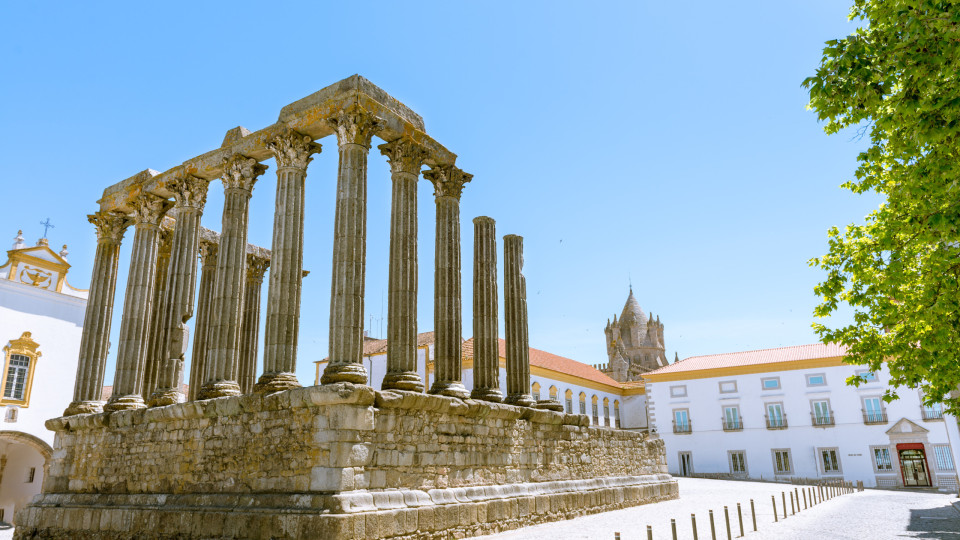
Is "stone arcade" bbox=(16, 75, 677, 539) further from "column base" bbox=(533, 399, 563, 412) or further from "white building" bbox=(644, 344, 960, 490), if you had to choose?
"white building" bbox=(644, 344, 960, 490)

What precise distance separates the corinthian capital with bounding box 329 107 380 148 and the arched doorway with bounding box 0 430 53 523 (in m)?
18.0

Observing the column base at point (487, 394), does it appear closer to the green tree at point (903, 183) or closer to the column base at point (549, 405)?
the column base at point (549, 405)

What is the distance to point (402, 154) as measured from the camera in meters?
12.3

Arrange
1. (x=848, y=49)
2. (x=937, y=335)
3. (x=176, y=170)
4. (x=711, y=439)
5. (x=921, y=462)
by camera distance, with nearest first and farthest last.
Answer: (x=848, y=49) < (x=937, y=335) < (x=176, y=170) < (x=921, y=462) < (x=711, y=439)

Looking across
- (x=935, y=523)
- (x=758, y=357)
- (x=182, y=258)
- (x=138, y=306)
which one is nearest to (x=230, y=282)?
(x=182, y=258)

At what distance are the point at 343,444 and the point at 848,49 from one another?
7.79 metres

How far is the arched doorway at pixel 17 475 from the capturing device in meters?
21.7

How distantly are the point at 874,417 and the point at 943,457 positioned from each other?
339cm

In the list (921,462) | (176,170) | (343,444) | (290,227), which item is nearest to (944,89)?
(343,444)

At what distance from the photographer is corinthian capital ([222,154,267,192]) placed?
1300 cm

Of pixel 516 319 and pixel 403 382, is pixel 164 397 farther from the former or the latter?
pixel 516 319

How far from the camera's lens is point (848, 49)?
6.49 metres

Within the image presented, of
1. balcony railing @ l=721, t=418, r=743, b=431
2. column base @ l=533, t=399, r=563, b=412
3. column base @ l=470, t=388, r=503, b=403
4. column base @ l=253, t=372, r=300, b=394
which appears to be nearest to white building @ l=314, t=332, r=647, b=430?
balcony railing @ l=721, t=418, r=743, b=431

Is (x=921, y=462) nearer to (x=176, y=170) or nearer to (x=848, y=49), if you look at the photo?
(x=848, y=49)
